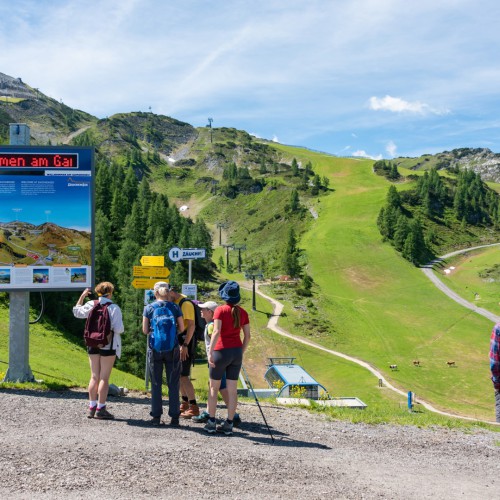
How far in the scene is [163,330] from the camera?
356 inches

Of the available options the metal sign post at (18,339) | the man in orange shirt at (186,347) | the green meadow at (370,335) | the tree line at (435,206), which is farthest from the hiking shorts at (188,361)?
the tree line at (435,206)

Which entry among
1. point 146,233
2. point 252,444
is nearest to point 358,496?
point 252,444

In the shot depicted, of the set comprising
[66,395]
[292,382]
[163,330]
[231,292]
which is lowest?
[292,382]

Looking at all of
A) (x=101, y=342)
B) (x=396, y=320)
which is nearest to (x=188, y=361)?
(x=101, y=342)

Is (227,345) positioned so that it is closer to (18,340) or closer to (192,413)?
(192,413)

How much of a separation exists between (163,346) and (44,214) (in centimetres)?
595

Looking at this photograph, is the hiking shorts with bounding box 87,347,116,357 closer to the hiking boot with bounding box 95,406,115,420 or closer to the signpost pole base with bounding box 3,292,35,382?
the hiking boot with bounding box 95,406,115,420

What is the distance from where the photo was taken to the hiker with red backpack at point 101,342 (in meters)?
9.48

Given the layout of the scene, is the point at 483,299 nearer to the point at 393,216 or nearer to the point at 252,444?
the point at 393,216

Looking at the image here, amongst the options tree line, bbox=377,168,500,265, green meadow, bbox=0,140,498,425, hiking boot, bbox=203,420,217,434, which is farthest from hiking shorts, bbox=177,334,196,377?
tree line, bbox=377,168,500,265

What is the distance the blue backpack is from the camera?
29.7ft

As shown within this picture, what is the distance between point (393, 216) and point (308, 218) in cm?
3521

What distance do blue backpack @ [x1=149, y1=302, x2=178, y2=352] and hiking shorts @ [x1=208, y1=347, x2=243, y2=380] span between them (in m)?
0.92

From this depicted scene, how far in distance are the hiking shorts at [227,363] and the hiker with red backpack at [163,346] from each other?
83 centimetres
